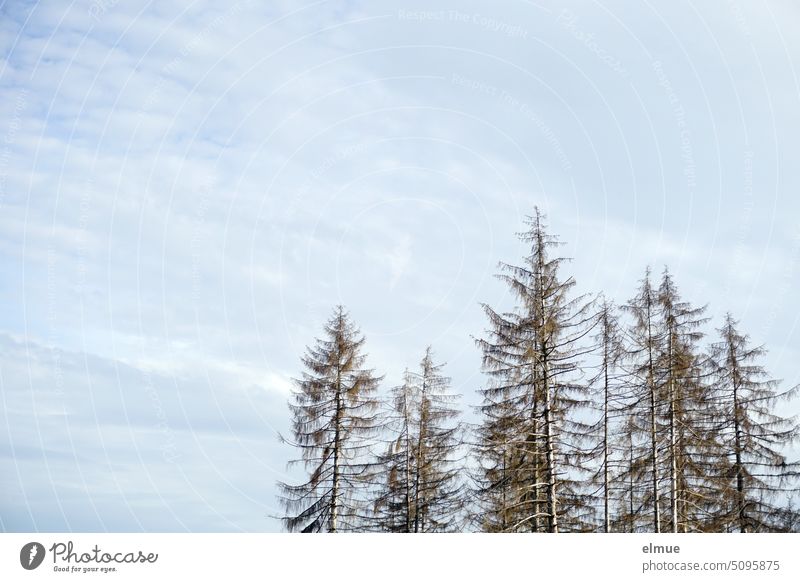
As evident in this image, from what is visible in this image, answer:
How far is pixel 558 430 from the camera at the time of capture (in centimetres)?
2284

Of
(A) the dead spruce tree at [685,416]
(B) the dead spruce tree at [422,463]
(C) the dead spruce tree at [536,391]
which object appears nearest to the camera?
(C) the dead spruce tree at [536,391]

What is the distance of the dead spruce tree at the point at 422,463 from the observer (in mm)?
29719

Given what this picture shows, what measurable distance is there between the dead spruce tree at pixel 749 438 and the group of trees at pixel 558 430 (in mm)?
51

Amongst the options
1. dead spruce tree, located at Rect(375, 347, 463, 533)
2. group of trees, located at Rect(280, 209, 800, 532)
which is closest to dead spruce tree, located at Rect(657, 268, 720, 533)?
group of trees, located at Rect(280, 209, 800, 532)

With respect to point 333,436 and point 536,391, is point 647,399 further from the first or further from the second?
point 333,436

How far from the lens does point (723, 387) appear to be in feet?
96.3

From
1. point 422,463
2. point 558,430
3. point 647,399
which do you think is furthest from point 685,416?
point 422,463

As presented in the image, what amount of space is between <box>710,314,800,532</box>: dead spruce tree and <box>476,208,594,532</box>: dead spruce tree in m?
6.09

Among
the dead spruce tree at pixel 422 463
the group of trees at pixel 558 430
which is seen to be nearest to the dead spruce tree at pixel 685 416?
the group of trees at pixel 558 430

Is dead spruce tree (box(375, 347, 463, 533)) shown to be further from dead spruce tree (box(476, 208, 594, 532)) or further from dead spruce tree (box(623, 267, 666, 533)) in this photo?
dead spruce tree (box(623, 267, 666, 533))

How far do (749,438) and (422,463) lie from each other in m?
12.0

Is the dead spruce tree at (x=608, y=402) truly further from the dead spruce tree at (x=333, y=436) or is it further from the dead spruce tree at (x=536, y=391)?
the dead spruce tree at (x=333, y=436)
